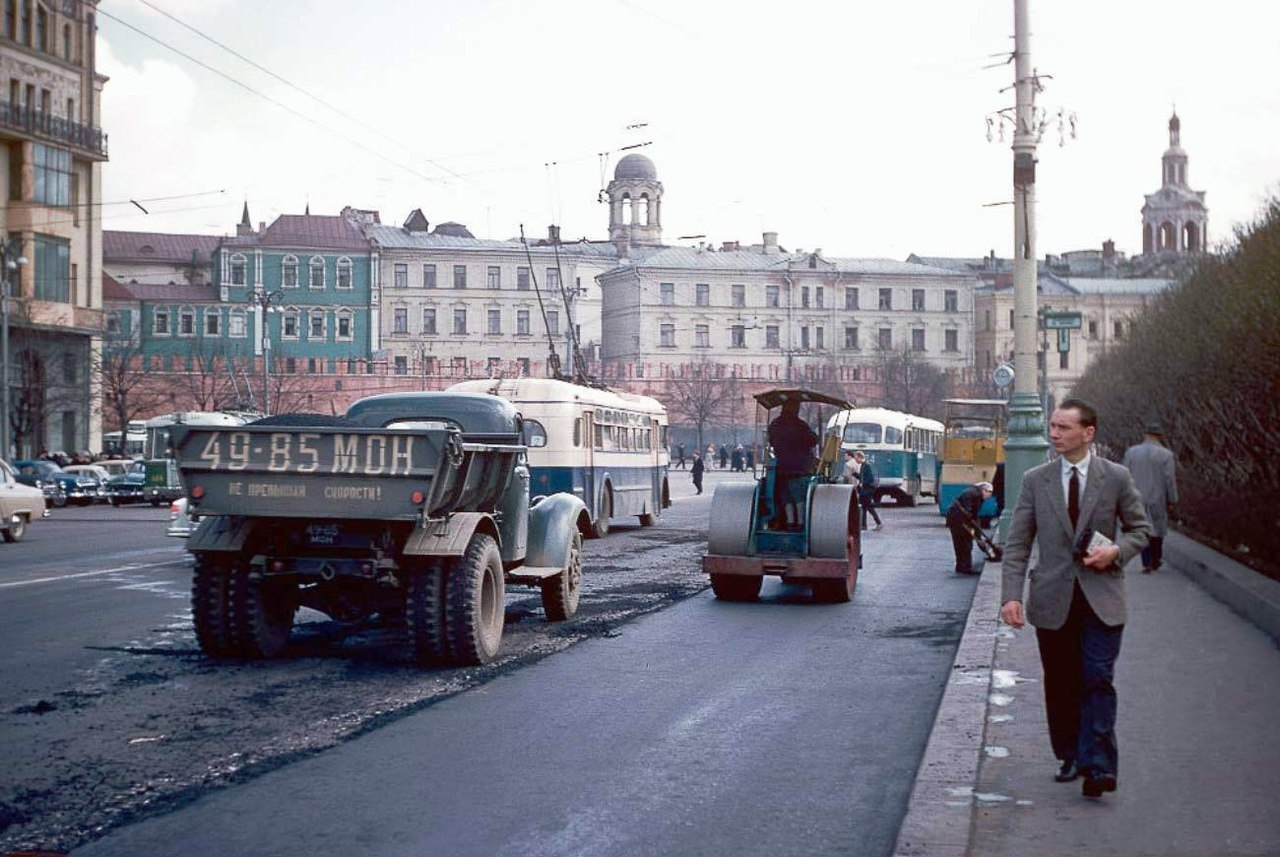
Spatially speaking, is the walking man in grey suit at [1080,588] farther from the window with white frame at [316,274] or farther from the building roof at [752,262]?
the building roof at [752,262]

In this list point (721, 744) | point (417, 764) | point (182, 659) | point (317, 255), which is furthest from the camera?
point (317, 255)

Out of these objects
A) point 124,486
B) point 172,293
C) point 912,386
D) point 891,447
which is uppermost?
point 172,293

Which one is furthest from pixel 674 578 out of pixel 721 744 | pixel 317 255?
pixel 317 255

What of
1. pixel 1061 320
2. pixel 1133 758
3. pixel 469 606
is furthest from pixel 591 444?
pixel 1133 758

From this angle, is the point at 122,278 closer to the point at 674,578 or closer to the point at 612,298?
the point at 612,298

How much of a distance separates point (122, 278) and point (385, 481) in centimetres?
10604

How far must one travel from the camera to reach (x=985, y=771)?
311 inches

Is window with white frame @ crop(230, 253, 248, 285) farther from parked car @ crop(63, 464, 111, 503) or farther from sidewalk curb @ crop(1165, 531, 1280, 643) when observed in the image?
sidewalk curb @ crop(1165, 531, 1280, 643)

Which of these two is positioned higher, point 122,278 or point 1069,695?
point 122,278

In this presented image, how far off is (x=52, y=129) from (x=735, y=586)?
48.3 m

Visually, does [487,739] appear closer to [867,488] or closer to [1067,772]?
[1067,772]

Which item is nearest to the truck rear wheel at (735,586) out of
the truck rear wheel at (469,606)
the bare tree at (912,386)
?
the truck rear wheel at (469,606)

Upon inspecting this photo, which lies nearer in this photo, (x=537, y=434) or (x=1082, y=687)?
(x=1082, y=687)

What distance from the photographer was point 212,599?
1200cm
